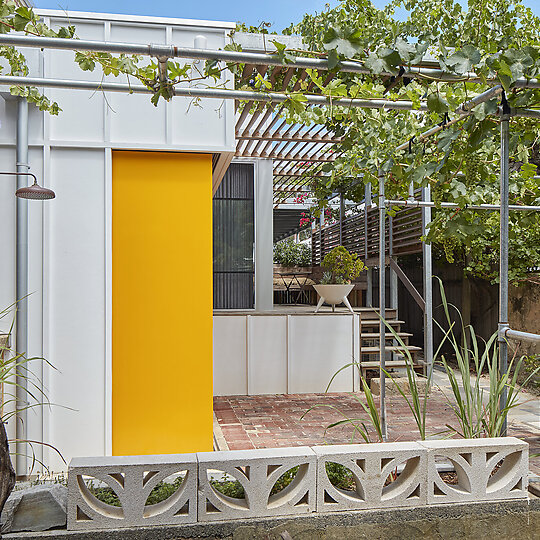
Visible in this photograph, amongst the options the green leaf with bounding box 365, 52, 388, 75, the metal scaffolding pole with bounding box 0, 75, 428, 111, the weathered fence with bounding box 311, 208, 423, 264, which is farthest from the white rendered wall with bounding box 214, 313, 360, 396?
the green leaf with bounding box 365, 52, 388, 75

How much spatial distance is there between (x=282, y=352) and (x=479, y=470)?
475 cm

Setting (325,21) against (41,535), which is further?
(325,21)

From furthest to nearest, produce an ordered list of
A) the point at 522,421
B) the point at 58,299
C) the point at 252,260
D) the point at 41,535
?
the point at 252,260
the point at 522,421
the point at 58,299
the point at 41,535

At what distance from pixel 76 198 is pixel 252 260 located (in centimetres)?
461

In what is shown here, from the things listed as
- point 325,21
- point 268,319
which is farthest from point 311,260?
point 268,319

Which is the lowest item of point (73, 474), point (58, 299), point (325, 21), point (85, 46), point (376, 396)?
point (376, 396)

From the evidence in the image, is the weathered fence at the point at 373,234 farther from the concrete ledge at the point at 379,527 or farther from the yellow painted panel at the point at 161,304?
the concrete ledge at the point at 379,527

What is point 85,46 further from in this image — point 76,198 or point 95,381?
point 95,381

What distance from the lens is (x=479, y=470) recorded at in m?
2.14

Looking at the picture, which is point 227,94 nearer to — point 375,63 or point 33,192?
point 375,63

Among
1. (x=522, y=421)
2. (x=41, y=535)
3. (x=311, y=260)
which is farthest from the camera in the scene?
(x=311, y=260)

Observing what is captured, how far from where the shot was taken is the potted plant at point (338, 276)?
23.1ft

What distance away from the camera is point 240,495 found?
7.11 feet

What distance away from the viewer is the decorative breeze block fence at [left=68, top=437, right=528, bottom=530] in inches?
75.5
